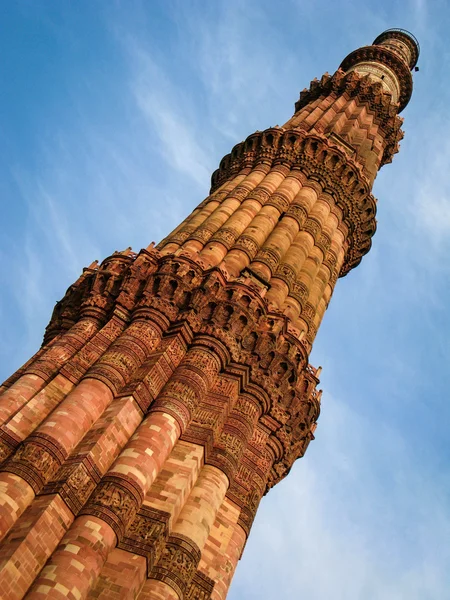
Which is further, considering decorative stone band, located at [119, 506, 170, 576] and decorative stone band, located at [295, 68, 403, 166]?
decorative stone band, located at [295, 68, 403, 166]

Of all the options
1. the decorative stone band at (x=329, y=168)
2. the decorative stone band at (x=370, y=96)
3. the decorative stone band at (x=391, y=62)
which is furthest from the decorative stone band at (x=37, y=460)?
the decorative stone band at (x=391, y=62)

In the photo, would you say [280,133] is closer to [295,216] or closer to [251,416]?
[295,216]

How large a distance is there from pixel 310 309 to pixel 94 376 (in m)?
6.63

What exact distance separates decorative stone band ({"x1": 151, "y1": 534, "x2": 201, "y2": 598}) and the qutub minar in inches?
0.9

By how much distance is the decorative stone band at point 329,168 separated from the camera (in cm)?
1970

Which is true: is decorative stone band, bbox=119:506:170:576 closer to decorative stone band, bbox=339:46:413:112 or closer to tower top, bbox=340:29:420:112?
tower top, bbox=340:29:420:112

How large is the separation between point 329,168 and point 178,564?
13184 mm

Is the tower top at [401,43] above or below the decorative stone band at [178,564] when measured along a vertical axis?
above

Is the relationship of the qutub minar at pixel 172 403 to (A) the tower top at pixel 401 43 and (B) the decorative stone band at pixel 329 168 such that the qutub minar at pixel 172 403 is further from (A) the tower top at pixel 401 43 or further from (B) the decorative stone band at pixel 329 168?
(A) the tower top at pixel 401 43

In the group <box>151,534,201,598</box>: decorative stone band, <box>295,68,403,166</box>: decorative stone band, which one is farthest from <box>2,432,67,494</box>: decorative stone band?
<box>295,68,403,166</box>: decorative stone band

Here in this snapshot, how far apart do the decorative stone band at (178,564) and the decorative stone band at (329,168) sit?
12.0 metres

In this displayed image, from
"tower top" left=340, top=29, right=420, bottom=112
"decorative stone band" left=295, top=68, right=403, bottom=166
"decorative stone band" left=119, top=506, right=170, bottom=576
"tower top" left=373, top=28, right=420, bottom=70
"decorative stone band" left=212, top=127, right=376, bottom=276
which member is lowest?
"decorative stone band" left=119, top=506, right=170, bottom=576

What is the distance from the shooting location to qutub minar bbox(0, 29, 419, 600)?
8.70 m

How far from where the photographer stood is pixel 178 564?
9344mm
